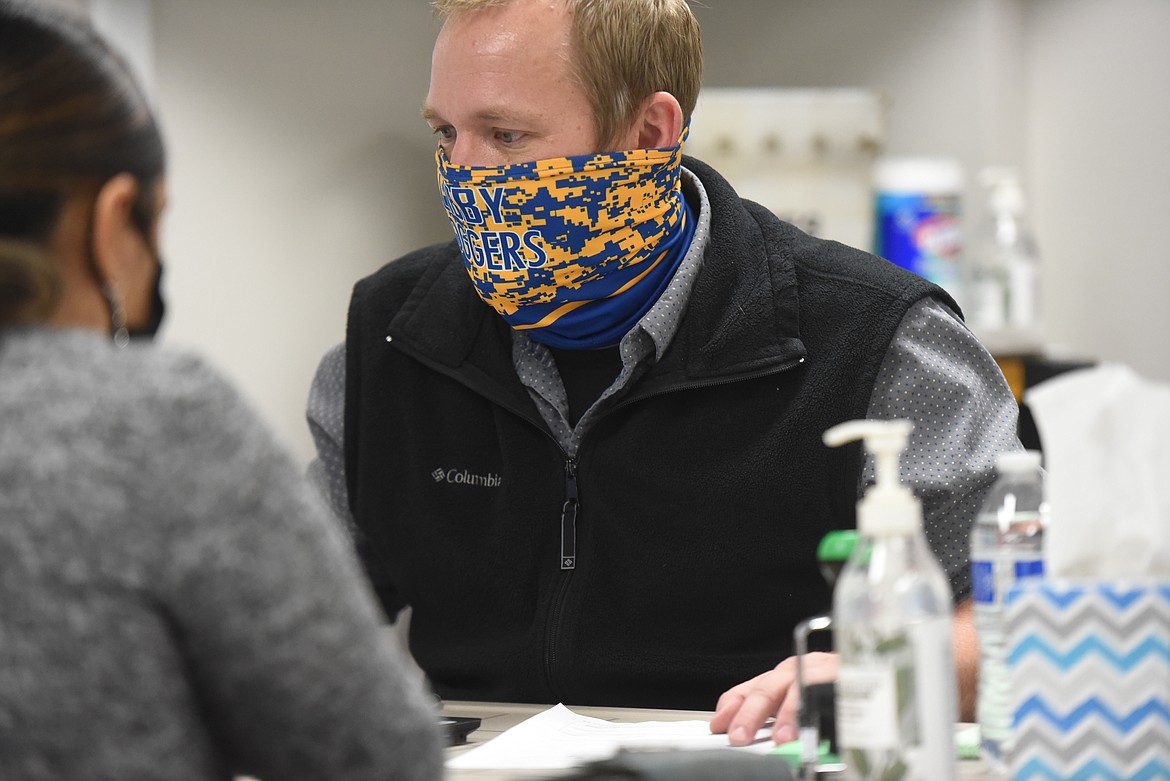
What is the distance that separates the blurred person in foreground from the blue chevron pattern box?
1.25 feet

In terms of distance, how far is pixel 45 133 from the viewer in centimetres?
67

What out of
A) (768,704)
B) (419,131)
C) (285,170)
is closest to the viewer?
(768,704)

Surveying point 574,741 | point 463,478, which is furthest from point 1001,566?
point 463,478

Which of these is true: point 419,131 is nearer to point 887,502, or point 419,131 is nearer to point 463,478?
point 463,478

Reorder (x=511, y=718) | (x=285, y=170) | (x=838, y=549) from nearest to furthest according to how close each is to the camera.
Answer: (x=838, y=549) → (x=511, y=718) → (x=285, y=170)

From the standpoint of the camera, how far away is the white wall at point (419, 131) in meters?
2.67

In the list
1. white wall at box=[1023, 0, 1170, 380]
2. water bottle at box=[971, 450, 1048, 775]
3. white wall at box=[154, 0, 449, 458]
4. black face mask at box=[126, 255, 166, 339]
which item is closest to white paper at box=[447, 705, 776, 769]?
→ water bottle at box=[971, 450, 1048, 775]

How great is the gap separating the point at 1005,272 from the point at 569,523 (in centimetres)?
161

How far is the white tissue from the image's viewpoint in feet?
2.71

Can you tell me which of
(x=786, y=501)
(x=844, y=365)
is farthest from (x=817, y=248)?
(x=786, y=501)

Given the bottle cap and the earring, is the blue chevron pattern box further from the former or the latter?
the earring

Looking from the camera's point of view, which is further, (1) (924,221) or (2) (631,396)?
(1) (924,221)

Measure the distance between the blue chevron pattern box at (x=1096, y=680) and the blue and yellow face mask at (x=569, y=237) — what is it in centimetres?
80

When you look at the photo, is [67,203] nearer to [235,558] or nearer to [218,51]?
[235,558]
